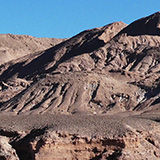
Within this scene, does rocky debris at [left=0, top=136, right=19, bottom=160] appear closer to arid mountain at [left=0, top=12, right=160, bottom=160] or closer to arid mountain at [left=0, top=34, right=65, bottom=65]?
arid mountain at [left=0, top=12, right=160, bottom=160]

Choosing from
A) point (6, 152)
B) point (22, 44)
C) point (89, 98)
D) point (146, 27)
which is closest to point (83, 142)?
point (6, 152)

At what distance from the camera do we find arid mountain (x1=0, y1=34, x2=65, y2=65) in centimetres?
13623

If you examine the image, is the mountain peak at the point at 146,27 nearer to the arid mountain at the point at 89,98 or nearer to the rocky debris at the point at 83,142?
the arid mountain at the point at 89,98

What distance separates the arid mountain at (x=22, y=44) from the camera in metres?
136

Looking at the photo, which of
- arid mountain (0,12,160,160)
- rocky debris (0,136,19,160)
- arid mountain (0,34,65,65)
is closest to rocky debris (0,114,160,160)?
arid mountain (0,12,160,160)

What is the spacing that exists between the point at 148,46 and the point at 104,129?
64.2 meters

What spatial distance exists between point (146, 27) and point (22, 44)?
53255mm

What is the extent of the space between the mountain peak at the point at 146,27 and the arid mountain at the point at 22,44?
4092 cm

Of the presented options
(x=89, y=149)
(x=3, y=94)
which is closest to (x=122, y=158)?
(x=89, y=149)

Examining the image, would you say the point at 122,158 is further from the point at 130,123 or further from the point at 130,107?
the point at 130,107

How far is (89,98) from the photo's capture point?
63.0 m

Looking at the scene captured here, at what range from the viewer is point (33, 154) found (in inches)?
994

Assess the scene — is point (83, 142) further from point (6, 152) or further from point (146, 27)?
point (146, 27)

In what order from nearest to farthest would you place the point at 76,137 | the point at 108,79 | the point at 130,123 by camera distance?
the point at 76,137 < the point at 130,123 < the point at 108,79
